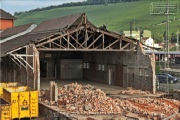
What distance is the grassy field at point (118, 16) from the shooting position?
13950 centimetres

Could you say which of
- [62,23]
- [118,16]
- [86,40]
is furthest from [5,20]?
[118,16]

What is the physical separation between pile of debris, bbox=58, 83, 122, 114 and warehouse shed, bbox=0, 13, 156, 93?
4725 mm

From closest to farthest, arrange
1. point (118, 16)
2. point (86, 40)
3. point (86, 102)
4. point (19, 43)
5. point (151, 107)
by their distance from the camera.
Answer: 1. point (86, 102)
2. point (151, 107)
3. point (86, 40)
4. point (19, 43)
5. point (118, 16)

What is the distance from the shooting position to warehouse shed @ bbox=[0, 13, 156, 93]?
27922 mm

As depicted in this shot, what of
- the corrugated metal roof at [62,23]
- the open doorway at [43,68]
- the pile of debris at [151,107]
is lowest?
the pile of debris at [151,107]

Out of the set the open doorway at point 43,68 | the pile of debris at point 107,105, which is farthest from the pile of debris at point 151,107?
the open doorway at point 43,68

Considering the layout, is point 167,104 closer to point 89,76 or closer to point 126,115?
point 126,115

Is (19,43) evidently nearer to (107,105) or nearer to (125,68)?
(125,68)

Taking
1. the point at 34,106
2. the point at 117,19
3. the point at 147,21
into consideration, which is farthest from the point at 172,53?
the point at 117,19

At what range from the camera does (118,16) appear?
159375mm

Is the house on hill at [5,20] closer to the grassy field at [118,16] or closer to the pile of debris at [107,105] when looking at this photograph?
the pile of debris at [107,105]

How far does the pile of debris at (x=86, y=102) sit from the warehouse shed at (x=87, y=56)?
186 inches

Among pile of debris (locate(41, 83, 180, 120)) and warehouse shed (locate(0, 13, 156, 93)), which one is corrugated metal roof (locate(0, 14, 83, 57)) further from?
pile of debris (locate(41, 83, 180, 120))

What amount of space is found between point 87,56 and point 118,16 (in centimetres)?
12223
